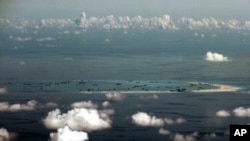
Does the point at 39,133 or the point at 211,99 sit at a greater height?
the point at 211,99

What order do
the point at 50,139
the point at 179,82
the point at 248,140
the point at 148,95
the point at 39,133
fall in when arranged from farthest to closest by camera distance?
the point at 179,82, the point at 148,95, the point at 39,133, the point at 50,139, the point at 248,140

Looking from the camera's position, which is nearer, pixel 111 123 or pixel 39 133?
pixel 39 133

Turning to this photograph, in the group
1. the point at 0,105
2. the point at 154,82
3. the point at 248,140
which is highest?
the point at 154,82

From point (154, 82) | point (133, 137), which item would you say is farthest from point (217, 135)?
point (154, 82)

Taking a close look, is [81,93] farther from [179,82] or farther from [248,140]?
[248,140]

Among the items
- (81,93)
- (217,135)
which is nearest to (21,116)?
(81,93)

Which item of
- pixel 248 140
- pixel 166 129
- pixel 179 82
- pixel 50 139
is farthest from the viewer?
pixel 179 82

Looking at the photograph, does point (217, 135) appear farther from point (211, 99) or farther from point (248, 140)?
point (248, 140)

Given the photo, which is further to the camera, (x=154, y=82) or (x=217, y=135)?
(x=154, y=82)

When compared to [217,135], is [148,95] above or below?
above
